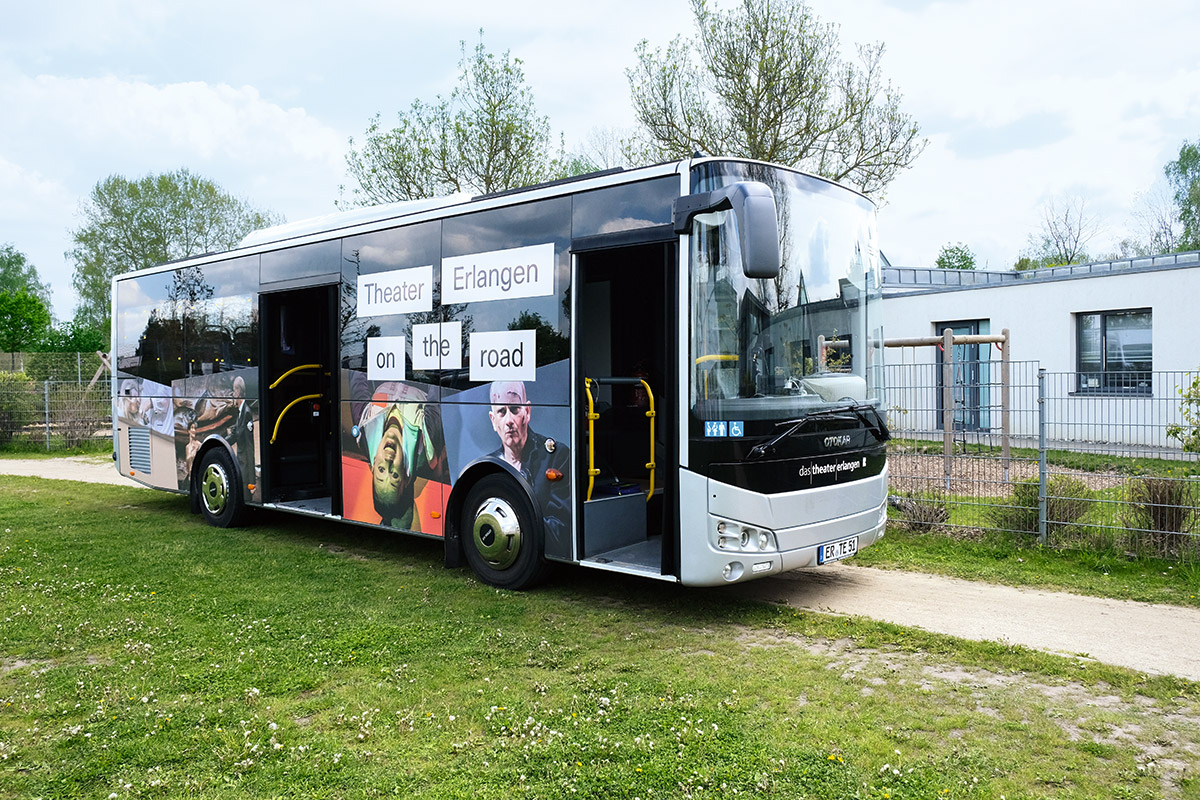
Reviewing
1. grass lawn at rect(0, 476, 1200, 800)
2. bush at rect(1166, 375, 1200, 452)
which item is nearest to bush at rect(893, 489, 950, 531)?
bush at rect(1166, 375, 1200, 452)

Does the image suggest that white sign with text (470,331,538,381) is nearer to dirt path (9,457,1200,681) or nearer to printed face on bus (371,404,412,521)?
printed face on bus (371,404,412,521)

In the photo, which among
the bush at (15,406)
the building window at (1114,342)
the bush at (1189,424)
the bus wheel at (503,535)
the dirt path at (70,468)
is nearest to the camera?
the bus wheel at (503,535)

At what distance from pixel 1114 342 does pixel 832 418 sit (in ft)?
43.3

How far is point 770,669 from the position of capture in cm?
505

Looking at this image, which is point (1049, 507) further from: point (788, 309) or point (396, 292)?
point (396, 292)

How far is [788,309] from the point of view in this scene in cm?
591

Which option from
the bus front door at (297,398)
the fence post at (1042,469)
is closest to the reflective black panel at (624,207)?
the bus front door at (297,398)

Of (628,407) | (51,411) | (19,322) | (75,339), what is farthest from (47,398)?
(19,322)

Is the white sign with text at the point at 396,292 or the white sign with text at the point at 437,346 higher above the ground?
the white sign with text at the point at 396,292

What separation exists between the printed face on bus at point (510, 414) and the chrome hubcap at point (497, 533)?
1.64 feet

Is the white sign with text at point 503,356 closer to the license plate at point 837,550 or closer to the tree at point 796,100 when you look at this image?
the license plate at point 837,550

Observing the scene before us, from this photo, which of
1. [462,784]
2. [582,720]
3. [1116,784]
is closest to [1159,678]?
[1116,784]

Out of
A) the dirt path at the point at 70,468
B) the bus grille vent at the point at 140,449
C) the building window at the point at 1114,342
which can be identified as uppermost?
the building window at the point at 1114,342

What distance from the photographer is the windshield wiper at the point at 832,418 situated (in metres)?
5.73
